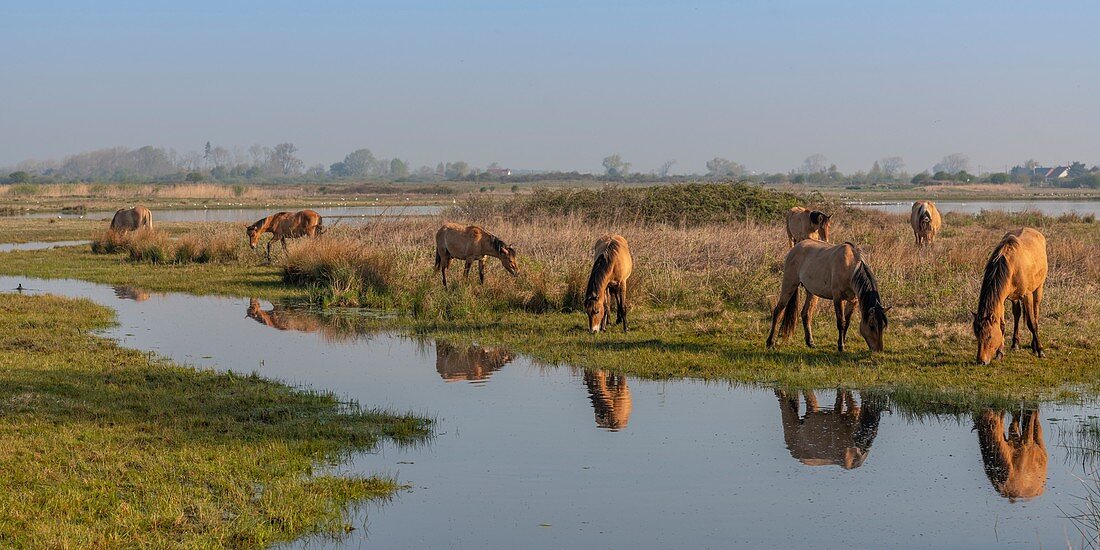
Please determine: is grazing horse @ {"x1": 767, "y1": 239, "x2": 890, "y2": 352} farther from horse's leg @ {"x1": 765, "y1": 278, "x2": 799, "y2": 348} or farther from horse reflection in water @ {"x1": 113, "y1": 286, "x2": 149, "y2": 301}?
horse reflection in water @ {"x1": 113, "y1": 286, "x2": 149, "y2": 301}

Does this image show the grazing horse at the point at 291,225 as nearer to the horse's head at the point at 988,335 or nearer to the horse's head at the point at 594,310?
the horse's head at the point at 594,310

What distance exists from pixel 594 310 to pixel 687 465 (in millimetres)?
6171

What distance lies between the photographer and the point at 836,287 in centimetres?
1273

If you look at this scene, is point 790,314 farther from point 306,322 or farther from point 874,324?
point 306,322

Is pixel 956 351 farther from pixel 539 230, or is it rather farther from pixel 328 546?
pixel 539 230

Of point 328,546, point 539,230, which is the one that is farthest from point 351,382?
point 539,230

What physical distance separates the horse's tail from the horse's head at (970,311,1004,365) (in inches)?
92.0

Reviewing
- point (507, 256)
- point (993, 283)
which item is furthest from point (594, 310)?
point (993, 283)

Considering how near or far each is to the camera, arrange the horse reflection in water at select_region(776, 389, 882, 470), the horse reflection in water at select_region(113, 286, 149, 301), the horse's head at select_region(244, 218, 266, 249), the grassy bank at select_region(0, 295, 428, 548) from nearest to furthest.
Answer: the grassy bank at select_region(0, 295, 428, 548)
the horse reflection in water at select_region(776, 389, 882, 470)
the horse reflection in water at select_region(113, 286, 149, 301)
the horse's head at select_region(244, 218, 266, 249)

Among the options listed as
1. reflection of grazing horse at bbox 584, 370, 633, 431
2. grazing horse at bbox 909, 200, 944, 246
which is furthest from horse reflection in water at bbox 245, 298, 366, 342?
grazing horse at bbox 909, 200, 944, 246

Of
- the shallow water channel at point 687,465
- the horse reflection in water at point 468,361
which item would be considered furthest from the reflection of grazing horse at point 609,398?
the horse reflection in water at point 468,361

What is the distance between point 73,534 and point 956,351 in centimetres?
1043

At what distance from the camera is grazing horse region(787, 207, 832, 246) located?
2338 centimetres

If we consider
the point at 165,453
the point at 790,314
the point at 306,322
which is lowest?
the point at 306,322
